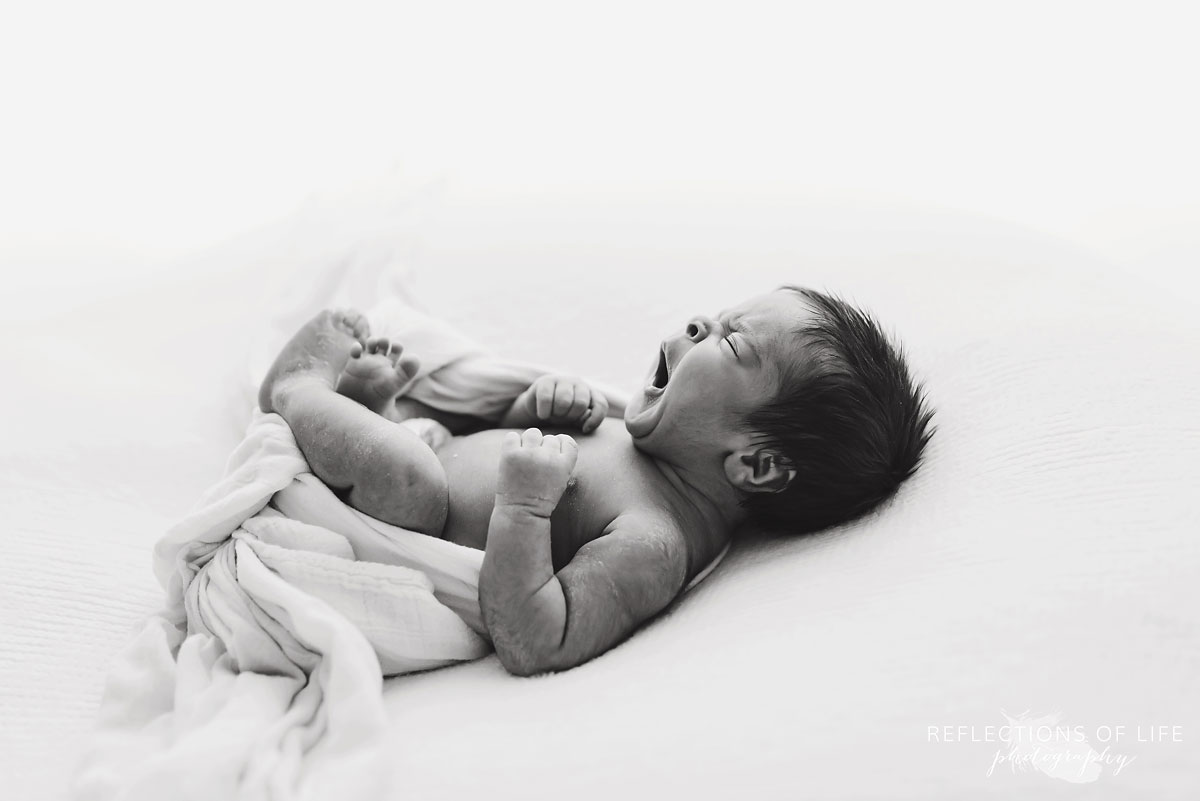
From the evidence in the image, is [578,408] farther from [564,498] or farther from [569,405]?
[564,498]

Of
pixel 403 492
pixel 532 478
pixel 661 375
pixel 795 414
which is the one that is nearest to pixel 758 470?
pixel 795 414

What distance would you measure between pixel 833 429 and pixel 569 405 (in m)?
0.36

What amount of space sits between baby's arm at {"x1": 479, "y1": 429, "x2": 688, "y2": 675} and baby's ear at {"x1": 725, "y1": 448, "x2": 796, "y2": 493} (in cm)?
12

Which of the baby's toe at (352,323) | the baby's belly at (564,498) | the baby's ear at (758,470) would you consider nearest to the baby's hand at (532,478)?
the baby's belly at (564,498)

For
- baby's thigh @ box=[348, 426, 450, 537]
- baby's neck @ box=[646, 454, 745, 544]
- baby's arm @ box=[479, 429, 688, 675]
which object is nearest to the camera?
baby's arm @ box=[479, 429, 688, 675]

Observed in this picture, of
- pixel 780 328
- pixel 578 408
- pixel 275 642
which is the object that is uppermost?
pixel 780 328

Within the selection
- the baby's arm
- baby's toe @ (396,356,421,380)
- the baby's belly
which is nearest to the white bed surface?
the baby's arm

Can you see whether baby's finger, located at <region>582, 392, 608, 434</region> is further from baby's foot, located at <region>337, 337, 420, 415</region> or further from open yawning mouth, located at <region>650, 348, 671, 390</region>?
baby's foot, located at <region>337, 337, 420, 415</region>

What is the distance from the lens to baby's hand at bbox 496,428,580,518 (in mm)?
1008

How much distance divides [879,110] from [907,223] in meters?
0.80

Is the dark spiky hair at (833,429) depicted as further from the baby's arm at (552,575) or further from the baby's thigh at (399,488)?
the baby's thigh at (399,488)

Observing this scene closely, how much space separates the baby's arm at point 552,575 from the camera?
3.14 feet

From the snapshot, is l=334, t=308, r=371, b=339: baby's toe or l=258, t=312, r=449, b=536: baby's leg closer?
l=258, t=312, r=449, b=536: baby's leg

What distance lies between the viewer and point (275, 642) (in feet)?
3.15
